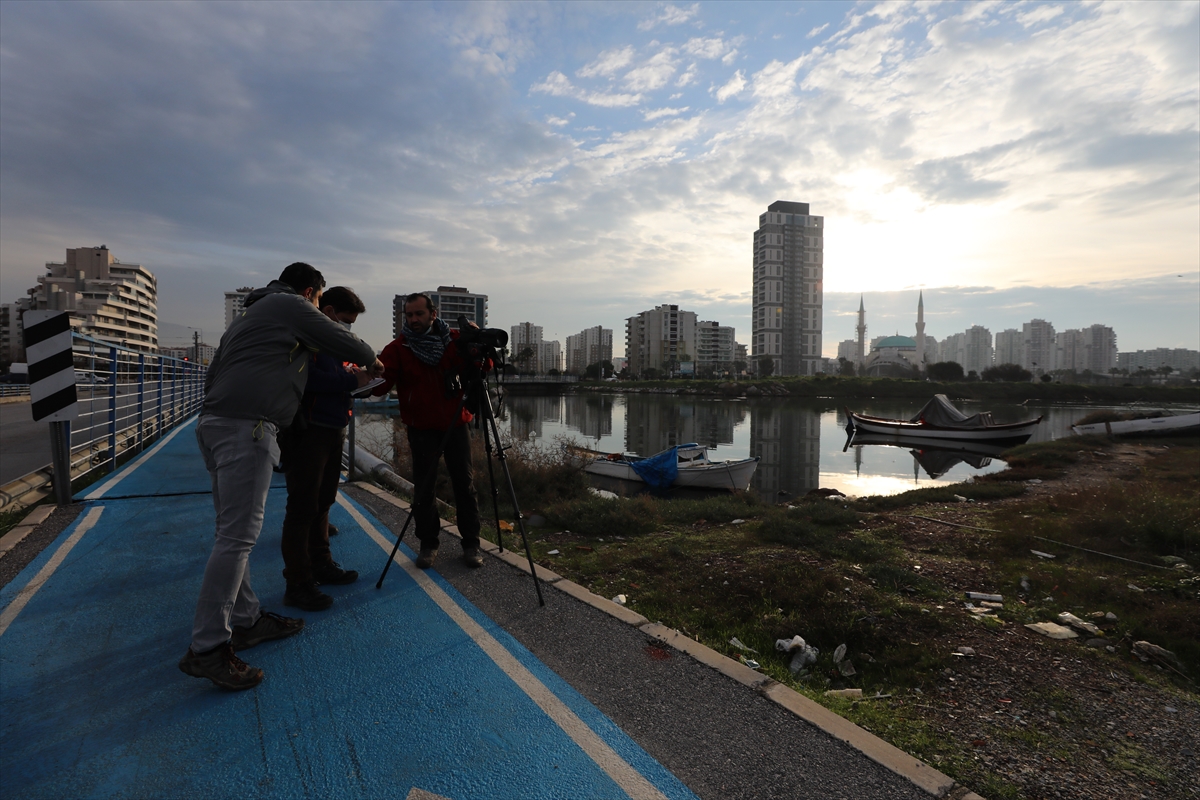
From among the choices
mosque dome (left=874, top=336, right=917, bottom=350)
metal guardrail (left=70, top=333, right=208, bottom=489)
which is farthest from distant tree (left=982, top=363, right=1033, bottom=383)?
metal guardrail (left=70, top=333, right=208, bottom=489)

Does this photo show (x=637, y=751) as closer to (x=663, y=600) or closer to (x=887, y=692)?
(x=887, y=692)

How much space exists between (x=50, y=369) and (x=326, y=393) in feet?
13.5

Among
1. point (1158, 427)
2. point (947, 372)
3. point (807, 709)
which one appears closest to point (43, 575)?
point (807, 709)

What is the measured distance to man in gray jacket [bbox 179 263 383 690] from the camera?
8.82ft

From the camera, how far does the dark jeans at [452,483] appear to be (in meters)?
4.65

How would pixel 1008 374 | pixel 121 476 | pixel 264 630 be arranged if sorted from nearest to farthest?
1. pixel 264 630
2. pixel 121 476
3. pixel 1008 374

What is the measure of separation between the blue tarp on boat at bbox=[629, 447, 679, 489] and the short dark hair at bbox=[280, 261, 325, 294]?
13215 millimetres

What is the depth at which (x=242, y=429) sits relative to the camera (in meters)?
2.77

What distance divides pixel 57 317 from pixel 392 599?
203 inches

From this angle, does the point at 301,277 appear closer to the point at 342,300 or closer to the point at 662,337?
the point at 342,300

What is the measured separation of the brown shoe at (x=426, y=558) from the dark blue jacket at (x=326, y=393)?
1318 mm

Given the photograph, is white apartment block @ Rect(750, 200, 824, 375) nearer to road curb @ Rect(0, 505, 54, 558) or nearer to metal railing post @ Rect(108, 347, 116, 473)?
metal railing post @ Rect(108, 347, 116, 473)

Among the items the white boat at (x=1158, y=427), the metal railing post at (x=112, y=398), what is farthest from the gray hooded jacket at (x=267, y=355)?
the white boat at (x=1158, y=427)

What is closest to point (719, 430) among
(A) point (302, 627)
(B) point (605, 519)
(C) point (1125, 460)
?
(C) point (1125, 460)
